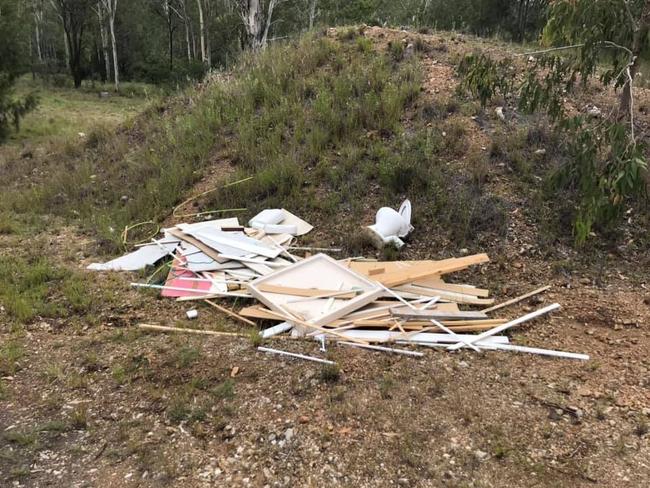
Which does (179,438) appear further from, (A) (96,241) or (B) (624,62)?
(B) (624,62)

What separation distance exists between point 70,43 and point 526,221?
24.2 m

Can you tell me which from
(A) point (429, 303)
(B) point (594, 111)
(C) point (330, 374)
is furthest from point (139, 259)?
(B) point (594, 111)

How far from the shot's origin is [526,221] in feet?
15.6

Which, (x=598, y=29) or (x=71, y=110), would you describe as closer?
(x=598, y=29)

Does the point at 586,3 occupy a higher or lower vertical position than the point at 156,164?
higher

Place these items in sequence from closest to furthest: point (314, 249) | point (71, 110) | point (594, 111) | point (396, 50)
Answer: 1. point (314, 249)
2. point (594, 111)
3. point (396, 50)
4. point (71, 110)

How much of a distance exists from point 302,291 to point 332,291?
24cm

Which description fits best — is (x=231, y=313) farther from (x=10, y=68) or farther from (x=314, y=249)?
(x=10, y=68)

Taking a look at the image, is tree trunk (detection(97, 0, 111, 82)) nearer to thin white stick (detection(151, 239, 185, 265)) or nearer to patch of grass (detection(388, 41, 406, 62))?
patch of grass (detection(388, 41, 406, 62))

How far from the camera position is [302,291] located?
12.6 ft

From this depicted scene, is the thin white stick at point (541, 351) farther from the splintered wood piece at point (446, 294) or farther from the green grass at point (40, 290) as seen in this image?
the green grass at point (40, 290)

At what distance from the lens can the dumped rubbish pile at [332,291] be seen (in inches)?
136

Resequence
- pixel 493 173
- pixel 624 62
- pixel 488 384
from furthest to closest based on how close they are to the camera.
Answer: pixel 493 173 → pixel 624 62 → pixel 488 384

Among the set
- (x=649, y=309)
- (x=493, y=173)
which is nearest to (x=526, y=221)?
(x=493, y=173)
